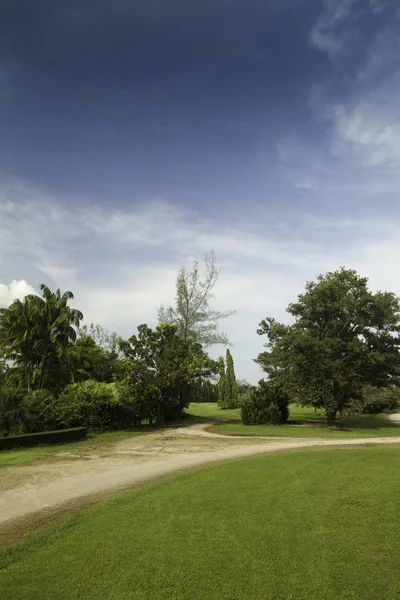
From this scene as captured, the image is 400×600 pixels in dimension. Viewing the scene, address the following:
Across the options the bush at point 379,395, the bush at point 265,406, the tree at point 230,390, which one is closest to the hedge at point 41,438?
the bush at point 265,406

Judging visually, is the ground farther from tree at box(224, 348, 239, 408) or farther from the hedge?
tree at box(224, 348, 239, 408)

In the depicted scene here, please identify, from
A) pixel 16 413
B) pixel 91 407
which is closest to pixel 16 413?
pixel 16 413

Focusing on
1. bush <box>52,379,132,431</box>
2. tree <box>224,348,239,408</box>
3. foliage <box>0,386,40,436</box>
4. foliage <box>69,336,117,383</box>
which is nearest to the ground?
bush <box>52,379,132,431</box>

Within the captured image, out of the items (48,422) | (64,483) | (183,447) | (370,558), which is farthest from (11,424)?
(370,558)

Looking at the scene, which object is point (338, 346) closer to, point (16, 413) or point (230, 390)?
point (16, 413)

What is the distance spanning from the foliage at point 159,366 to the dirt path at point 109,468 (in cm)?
605

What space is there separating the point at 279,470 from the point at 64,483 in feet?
17.7

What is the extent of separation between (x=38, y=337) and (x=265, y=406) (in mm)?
18985

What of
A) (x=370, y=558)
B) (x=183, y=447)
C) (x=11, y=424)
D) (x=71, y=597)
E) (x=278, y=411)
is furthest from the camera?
(x=278, y=411)

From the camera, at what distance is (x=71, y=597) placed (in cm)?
388

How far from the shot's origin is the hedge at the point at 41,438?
1512 centimetres

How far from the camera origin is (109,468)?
36.6 ft

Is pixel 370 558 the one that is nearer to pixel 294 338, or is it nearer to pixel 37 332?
pixel 294 338

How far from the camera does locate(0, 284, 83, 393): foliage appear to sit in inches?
1174
